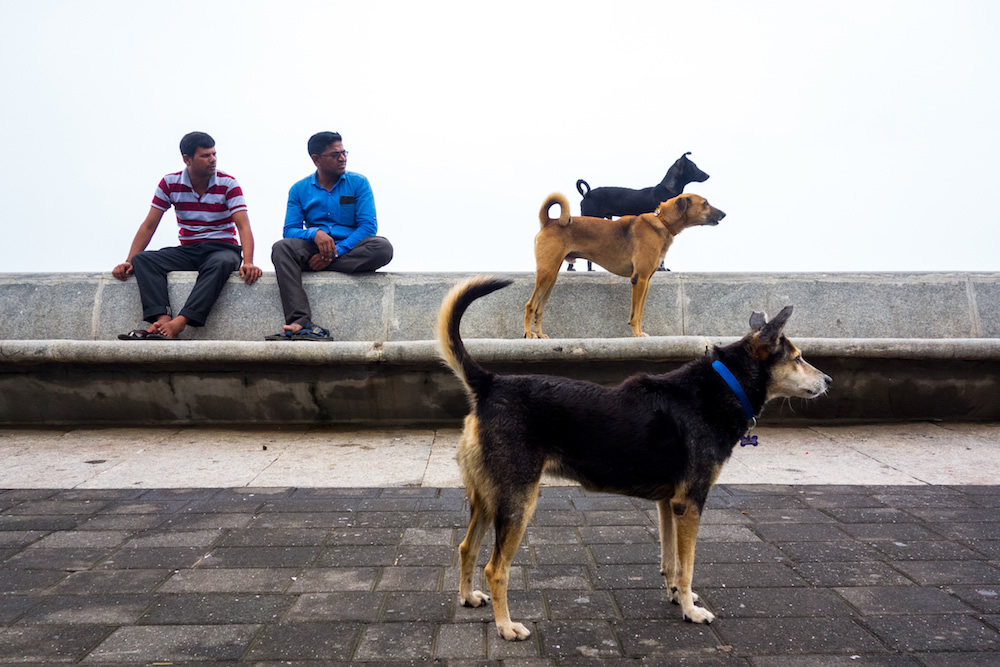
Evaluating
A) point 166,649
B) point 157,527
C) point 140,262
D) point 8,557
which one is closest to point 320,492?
point 157,527

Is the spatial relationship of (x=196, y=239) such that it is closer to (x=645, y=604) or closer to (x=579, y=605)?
(x=579, y=605)

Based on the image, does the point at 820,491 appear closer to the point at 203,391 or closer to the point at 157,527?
the point at 157,527

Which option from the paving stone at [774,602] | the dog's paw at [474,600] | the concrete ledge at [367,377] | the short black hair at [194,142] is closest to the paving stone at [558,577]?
the dog's paw at [474,600]

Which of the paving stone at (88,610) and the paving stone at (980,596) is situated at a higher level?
the paving stone at (88,610)

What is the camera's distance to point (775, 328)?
2.79 metres

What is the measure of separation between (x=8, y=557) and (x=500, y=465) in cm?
250

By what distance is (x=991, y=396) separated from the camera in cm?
587

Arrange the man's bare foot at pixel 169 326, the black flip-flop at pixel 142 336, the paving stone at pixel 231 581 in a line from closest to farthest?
the paving stone at pixel 231 581 < the black flip-flop at pixel 142 336 < the man's bare foot at pixel 169 326

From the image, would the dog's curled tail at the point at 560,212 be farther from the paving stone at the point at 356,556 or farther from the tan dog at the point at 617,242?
the paving stone at the point at 356,556

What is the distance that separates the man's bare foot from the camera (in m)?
6.14

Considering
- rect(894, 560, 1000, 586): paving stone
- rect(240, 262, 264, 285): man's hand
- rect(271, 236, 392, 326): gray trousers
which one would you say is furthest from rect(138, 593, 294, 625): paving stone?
rect(240, 262, 264, 285): man's hand

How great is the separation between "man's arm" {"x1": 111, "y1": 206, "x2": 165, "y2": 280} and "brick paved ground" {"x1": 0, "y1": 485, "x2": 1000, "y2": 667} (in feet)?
10.8

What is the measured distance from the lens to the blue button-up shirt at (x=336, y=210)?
6.80 meters

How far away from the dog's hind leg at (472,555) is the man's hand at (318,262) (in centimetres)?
457
